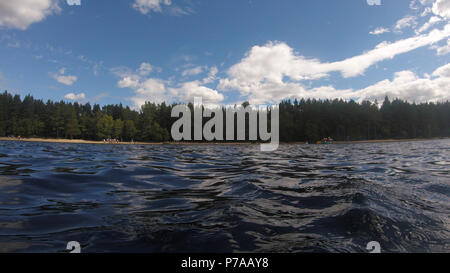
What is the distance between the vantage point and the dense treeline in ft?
298

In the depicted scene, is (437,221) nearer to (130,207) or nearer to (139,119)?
(130,207)

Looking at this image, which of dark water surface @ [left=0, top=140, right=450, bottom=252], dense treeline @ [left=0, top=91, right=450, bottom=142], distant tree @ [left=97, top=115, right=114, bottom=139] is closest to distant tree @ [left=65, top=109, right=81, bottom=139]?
dense treeline @ [left=0, top=91, right=450, bottom=142]

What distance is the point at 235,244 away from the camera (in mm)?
2422

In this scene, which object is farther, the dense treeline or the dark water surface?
the dense treeline

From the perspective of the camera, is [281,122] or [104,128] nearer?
[104,128]

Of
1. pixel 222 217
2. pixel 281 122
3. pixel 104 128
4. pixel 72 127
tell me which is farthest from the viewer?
pixel 281 122

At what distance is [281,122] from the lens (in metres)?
95.1

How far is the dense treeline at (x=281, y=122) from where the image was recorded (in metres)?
90.8

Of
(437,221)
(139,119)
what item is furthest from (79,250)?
(139,119)

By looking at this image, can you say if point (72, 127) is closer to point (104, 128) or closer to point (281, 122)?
point (104, 128)

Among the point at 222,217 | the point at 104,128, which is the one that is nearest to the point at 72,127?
the point at 104,128

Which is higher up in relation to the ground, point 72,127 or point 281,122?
point 281,122

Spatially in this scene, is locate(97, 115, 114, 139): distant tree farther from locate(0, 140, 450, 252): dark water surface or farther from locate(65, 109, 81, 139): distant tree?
locate(0, 140, 450, 252): dark water surface
